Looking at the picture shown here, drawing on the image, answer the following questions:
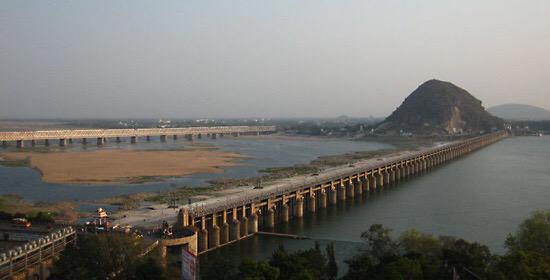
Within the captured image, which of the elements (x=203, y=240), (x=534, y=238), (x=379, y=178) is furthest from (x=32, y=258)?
(x=379, y=178)

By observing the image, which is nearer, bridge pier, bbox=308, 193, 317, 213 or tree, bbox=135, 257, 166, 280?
tree, bbox=135, 257, 166, 280

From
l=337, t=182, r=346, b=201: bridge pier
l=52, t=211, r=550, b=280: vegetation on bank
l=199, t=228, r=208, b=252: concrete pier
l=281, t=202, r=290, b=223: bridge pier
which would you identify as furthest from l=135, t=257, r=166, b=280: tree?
l=337, t=182, r=346, b=201: bridge pier

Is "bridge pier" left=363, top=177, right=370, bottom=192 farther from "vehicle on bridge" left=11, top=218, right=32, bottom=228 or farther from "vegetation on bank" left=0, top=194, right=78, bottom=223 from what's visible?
"vehicle on bridge" left=11, top=218, right=32, bottom=228

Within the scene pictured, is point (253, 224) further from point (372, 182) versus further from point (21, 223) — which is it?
point (372, 182)

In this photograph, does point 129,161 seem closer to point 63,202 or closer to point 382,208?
point 63,202

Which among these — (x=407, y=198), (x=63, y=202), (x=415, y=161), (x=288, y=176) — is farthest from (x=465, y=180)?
(x=63, y=202)
